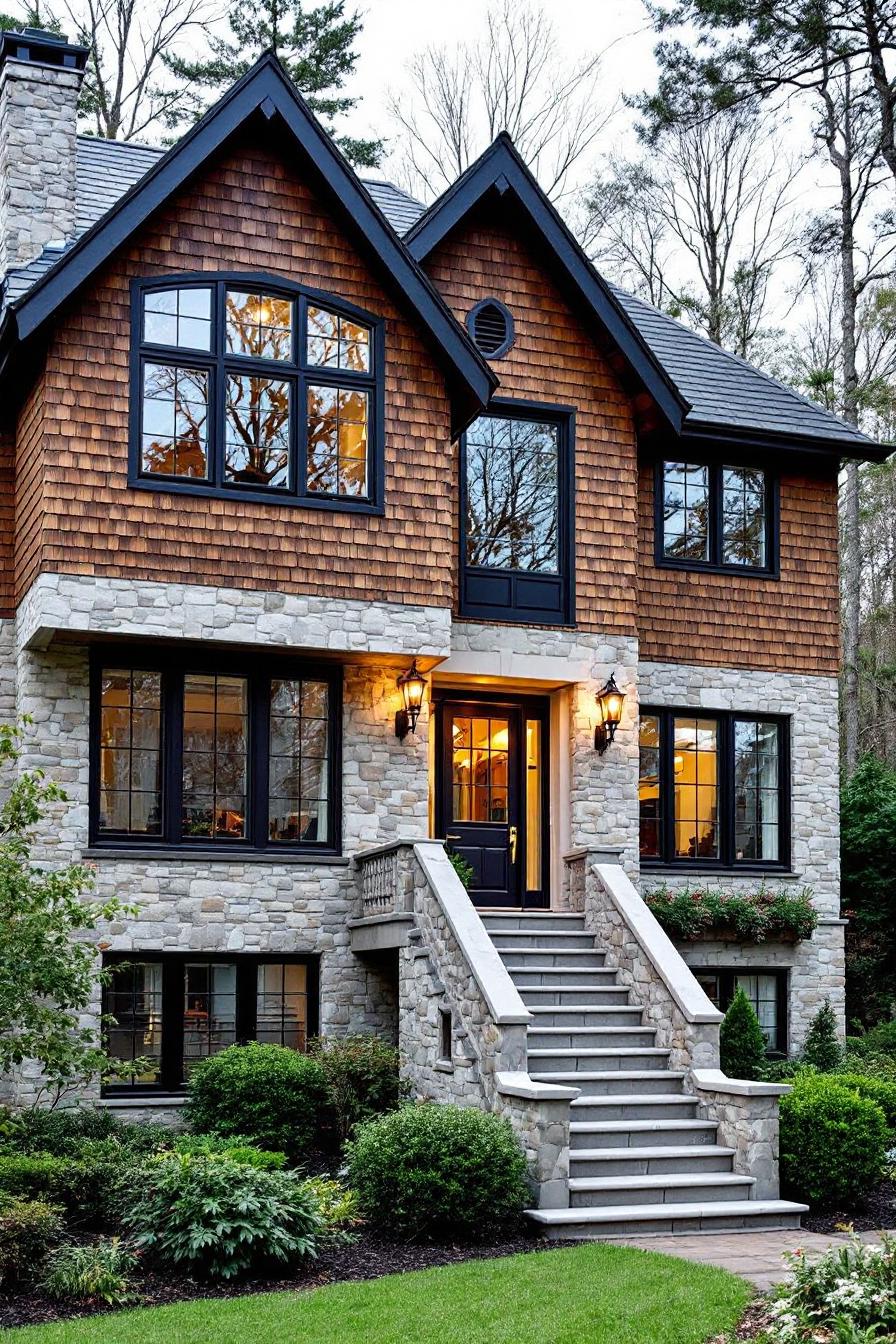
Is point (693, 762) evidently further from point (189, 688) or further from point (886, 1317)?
point (886, 1317)

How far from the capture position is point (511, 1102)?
38.3 ft

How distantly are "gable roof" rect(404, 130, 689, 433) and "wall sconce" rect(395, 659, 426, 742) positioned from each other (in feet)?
13.0

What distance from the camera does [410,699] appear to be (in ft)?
50.3

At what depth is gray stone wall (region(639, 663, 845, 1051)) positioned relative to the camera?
17.4 m

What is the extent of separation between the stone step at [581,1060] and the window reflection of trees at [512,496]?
541 cm

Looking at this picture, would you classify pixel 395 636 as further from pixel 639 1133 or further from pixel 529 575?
pixel 639 1133

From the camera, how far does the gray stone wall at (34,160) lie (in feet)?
49.3

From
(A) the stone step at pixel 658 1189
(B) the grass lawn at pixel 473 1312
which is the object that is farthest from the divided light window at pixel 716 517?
(B) the grass lawn at pixel 473 1312

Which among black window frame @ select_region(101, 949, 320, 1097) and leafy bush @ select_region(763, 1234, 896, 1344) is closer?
leafy bush @ select_region(763, 1234, 896, 1344)

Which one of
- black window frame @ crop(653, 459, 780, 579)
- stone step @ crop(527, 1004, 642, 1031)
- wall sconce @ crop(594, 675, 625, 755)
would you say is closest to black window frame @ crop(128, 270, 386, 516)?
wall sconce @ crop(594, 675, 625, 755)

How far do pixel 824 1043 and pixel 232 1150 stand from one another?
27.5 feet

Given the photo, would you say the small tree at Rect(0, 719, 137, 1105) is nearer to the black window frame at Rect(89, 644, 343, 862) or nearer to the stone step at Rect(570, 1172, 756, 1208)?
the black window frame at Rect(89, 644, 343, 862)

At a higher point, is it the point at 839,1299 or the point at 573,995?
the point at 573,995

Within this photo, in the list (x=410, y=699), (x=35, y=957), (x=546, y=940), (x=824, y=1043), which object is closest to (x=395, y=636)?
(x=410, y=699)
